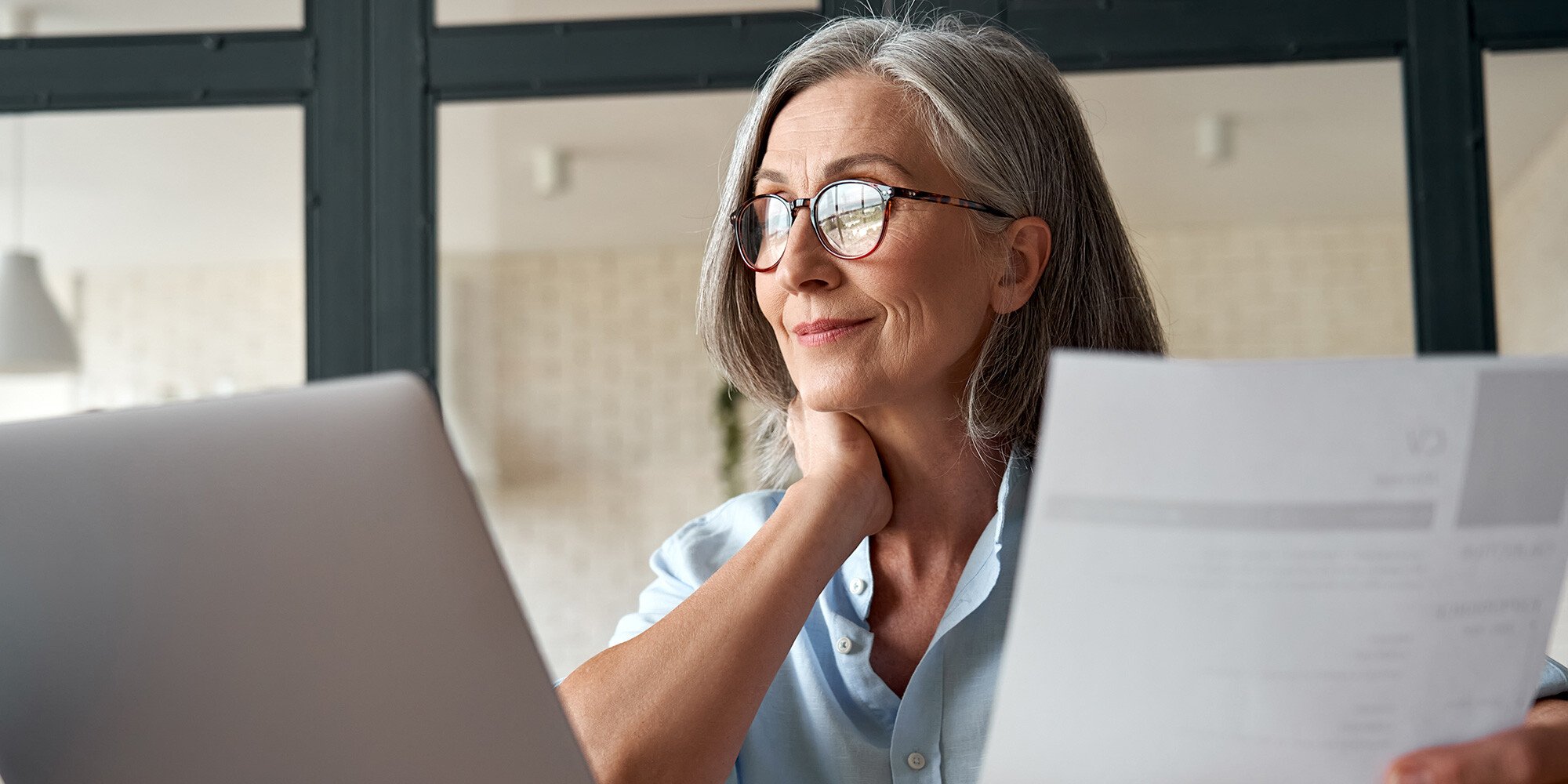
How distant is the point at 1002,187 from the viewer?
1.41 m

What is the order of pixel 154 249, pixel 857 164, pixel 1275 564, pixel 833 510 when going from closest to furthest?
pixel 1275 564 → pixel 833 510 → pixel 857 164 → pixel 154 249

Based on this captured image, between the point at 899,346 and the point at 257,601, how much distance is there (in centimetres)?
82

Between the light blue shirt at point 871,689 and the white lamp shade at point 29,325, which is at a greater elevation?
the white lamp shade at point 29,325

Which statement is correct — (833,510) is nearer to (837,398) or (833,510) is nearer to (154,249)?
(837,398)

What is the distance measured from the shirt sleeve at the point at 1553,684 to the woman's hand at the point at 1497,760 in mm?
308

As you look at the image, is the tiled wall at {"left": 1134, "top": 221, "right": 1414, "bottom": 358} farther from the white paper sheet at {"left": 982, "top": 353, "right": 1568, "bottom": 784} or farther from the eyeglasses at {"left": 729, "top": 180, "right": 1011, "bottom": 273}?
the white paper sheet at {"left": 982, "top": 353, "right": 1568, "bottom": 784}

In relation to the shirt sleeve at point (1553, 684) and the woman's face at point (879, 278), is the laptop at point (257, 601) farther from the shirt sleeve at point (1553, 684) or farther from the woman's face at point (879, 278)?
the shirt sleeve at point (1553, 684)

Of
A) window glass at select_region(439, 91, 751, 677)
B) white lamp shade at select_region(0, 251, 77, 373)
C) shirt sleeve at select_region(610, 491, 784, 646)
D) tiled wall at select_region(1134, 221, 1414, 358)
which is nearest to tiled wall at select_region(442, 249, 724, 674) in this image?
window glass at select_region(439, 91, 751, 677)

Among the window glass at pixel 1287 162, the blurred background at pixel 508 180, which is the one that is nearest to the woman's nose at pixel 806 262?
the blurred background at pixel 508 180

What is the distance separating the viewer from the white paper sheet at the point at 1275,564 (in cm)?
64

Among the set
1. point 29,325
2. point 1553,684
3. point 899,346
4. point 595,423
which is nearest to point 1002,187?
point 899,346

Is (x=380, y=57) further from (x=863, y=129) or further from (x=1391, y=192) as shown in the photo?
(x=1391, y=192)

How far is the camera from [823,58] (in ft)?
4.86

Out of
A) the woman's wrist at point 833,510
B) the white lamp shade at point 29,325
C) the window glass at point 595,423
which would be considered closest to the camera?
the woman's wrist at point 833,510
